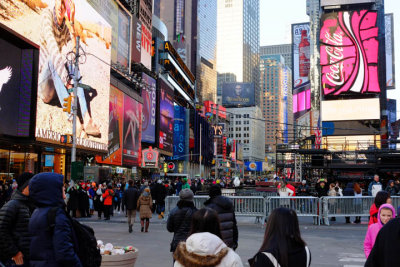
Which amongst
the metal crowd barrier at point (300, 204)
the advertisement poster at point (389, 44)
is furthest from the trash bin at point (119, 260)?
the advertisement poster at point (389, 44)

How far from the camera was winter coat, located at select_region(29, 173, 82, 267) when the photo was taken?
429cm

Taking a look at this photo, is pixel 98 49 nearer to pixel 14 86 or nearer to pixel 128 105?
pixel 14 86

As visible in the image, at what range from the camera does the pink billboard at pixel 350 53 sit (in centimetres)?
5725

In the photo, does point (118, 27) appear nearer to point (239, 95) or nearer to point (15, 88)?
point (15, 88)

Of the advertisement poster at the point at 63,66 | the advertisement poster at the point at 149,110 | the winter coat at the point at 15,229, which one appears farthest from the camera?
the advertisement poster at the point at 149,110

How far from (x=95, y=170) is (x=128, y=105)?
32461mm

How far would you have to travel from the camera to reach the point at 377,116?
56938 mm

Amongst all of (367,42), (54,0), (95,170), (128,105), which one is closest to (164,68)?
(128,105)

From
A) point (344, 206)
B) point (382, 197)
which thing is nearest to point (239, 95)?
point (344, 206)

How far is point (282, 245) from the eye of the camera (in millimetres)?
3707

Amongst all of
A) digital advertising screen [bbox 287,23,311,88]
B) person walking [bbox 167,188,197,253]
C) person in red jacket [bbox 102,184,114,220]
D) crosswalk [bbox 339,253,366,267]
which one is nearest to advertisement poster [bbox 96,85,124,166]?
person in red jacket [bbox 102,184,114,220]

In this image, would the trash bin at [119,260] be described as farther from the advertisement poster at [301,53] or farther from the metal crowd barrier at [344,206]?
the advertisement poster at [301,53]

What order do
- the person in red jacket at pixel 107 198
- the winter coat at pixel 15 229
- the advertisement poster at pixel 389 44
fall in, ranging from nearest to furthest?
the winter coat at pixel 15 229, the person in red jacket at pixel 107 198, the advertisement poster at pixel 389 44

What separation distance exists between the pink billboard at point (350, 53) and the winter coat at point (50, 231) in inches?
2227
